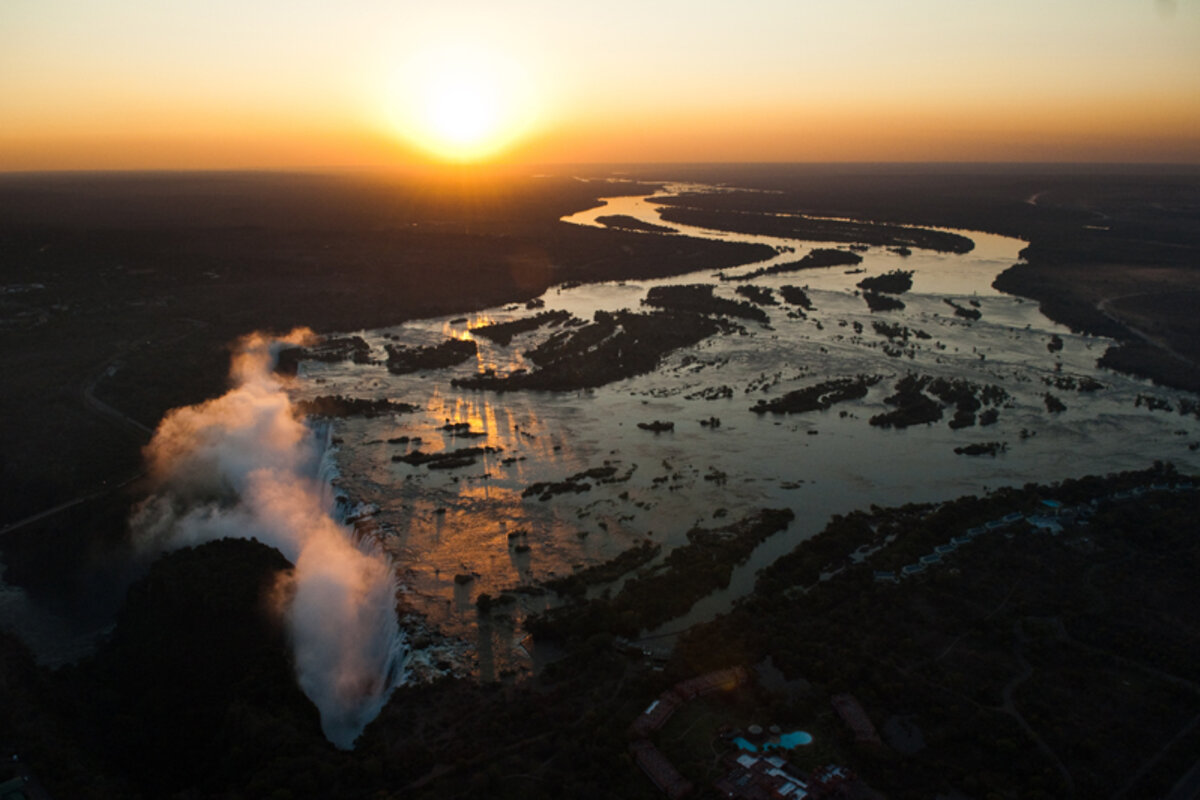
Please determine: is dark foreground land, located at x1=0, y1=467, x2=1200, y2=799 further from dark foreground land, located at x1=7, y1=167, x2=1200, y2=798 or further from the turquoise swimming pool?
the turquoise swimming pool

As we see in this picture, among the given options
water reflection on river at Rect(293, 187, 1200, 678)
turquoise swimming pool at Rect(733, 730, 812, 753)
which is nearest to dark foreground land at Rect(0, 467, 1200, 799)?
turquoise swimming pool at Rect(733, 730, 812, 753)

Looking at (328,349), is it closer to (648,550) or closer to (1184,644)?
(648,550)

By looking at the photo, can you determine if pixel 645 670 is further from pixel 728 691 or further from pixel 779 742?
pixel 779 742

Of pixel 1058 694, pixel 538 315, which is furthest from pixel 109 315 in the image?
pixel 1058 694

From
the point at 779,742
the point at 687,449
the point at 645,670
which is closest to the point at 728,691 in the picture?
the point at 779,742

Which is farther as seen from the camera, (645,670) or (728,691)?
(645,670)

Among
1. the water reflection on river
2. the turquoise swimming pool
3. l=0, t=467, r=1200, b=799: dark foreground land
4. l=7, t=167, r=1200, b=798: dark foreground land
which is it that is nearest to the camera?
l=0, t=467, r=1200, b=799: dark foreground land

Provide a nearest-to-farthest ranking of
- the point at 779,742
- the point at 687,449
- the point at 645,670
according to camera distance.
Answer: the point at 779,742
the point at 645,670
the point at 687,449

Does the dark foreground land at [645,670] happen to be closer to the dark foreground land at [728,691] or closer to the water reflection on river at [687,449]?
the dark foreground land at [728,691]
